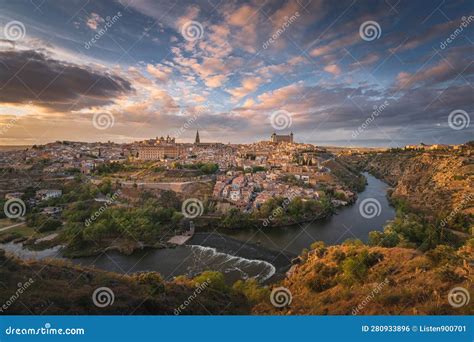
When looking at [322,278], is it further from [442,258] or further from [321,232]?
[321,232]

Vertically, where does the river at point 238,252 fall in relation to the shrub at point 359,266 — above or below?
below

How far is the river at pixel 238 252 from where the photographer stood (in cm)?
478

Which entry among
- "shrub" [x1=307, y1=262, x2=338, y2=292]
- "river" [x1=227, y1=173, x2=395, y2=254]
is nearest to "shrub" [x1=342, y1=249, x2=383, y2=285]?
"shrub" [x1=307, y1=262, x2=338, y2=292]

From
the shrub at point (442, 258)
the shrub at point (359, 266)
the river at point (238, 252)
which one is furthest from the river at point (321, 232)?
the shrub at point (442, 258)

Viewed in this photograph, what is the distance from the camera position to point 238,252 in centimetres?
571

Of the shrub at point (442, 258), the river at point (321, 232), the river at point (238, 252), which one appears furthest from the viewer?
the river at point (321, 232)

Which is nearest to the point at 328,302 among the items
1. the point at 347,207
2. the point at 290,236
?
the point at 290,236

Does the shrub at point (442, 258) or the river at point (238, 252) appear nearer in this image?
the shrub at point (442, 258)

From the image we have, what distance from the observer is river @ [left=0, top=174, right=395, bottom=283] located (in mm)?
4777

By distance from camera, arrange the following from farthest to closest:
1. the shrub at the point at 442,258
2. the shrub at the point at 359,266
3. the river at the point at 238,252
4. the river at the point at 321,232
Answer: the river at the point at 321,232 < the river at the point at 238,252 < the shrub at the point at 359,266 < the shrub at the point at 442,258

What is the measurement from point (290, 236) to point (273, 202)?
151cm

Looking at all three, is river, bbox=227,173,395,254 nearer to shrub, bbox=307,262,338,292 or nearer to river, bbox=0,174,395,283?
river, bbox=0,174,395,283

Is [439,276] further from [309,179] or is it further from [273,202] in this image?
[309,179]

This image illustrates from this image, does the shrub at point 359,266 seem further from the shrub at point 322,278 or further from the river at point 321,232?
the river at point 321,232
